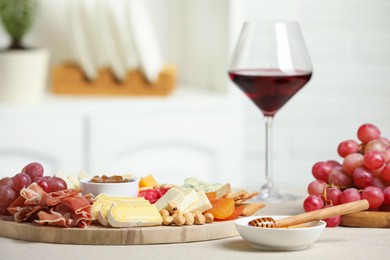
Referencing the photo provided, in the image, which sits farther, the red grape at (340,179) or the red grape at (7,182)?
the red grape at (340,179)

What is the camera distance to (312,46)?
→ 9.84 feet

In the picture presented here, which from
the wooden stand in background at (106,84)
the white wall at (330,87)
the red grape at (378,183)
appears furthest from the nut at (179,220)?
A: the white wall at (330,87)

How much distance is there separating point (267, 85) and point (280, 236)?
21.6 inches

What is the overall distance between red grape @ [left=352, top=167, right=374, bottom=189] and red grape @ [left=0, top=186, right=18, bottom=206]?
0.49 m

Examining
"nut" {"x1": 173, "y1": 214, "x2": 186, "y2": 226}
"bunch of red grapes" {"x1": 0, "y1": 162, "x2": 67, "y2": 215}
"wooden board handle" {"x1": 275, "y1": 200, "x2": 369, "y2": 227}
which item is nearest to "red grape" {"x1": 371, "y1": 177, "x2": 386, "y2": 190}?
"wooden board handle" {"x1": 275, "y1": 200, "x2": 369, "y2": 227}

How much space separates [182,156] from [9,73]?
23.9 inches

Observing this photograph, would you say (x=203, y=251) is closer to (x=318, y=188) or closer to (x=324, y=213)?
(x=324, y=213)

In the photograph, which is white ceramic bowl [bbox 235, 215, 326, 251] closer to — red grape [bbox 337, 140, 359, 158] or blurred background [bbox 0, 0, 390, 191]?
red grape [bbox 337, 140, 359, 158]

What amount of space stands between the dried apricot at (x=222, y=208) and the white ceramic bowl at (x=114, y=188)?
115 mm

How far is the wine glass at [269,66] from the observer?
1.45 m

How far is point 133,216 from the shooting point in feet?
3.53

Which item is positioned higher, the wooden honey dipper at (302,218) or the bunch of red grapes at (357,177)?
the bunch of red grapes at (357,177)

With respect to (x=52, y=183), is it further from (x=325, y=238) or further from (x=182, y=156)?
(x=182, y=156)

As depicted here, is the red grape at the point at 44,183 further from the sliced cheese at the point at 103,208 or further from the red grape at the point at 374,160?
the red grape at the point at 374,160
